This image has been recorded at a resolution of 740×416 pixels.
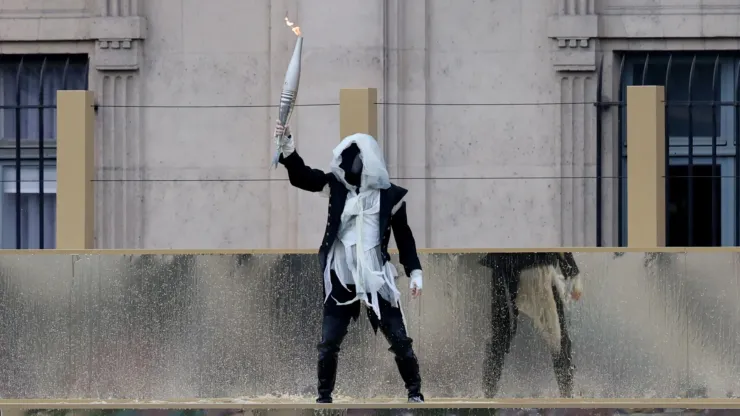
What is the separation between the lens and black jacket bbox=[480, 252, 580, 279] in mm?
12609

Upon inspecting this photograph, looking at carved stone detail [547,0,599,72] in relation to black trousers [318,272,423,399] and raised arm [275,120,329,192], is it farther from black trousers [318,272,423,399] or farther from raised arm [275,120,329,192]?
black trousers [318,272,423,399]

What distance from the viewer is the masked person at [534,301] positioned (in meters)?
12.6

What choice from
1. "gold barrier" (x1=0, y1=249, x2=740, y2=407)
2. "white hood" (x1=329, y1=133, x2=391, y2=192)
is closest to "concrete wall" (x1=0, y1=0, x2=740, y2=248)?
"gold barrier" (x1=0, y1=249, x2=740, y2=407)

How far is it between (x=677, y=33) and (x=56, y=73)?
543 cm

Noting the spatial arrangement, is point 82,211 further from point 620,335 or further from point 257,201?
point 620,335

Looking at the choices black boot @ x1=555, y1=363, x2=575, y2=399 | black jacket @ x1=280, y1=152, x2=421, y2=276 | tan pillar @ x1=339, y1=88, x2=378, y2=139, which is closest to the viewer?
black jacket @ x1=280, y1=152, x2=421, y2=276

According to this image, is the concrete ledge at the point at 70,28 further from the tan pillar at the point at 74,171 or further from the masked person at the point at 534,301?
the masked person at the point at 534,301

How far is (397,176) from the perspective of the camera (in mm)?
15352

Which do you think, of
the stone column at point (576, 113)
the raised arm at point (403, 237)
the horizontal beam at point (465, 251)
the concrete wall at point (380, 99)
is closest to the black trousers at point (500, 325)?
the horizontal beam at point (465, 251)

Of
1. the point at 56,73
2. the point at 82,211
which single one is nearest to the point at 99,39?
the point at 56,73

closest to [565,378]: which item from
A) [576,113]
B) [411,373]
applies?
[411,373]

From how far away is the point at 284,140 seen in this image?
10945 millimetres

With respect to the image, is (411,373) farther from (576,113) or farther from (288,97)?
(576,113)

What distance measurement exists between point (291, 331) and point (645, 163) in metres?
2.75
